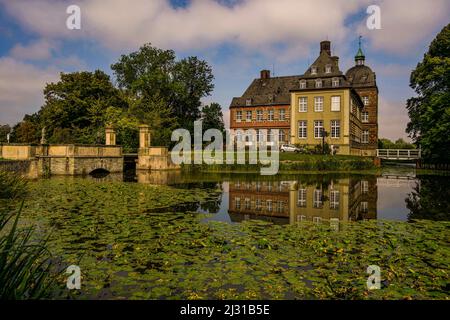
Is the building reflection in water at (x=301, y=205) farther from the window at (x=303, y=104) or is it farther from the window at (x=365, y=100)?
the window at (x=365, y=100)

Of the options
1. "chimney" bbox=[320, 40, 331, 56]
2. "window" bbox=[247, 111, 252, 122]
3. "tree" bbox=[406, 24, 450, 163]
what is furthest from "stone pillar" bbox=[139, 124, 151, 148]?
"chimney" bbox=[320, 40, 331, 56]

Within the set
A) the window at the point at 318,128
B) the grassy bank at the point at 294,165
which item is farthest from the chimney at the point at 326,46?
the grassy bank at the point at 294,165

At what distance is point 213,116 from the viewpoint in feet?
155

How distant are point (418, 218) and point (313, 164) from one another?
815 inches

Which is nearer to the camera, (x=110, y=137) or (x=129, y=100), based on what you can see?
(x=110, y=137)

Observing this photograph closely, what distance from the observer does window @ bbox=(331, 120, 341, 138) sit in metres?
40.7

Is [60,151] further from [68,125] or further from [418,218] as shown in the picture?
[418,218]

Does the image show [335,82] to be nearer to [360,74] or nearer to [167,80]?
[360,74]

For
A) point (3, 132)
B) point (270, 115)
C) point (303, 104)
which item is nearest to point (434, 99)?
point (303, 104)

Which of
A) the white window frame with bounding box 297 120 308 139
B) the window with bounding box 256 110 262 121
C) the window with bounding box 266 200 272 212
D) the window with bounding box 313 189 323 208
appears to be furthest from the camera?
the window with bounding box 256 110 262 121

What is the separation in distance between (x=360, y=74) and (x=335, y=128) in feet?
62.4

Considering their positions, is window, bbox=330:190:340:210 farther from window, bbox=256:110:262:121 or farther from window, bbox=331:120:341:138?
window, bbox=256:110:262:121
